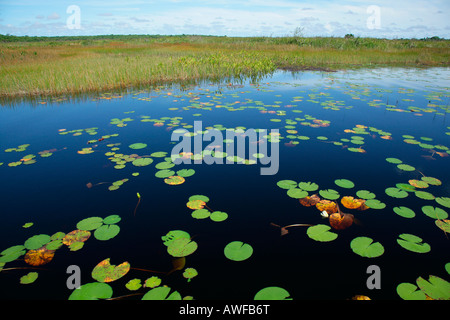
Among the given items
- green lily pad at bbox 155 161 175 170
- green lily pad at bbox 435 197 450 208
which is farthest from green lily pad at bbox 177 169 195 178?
green lily pad at bbox 435 197 450 208

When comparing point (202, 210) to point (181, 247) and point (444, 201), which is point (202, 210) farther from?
point (444, 201)

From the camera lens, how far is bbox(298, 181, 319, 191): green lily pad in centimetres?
268

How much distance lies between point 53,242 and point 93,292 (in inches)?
28.2

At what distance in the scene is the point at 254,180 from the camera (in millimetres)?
2908

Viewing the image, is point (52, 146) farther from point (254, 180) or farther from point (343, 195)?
point (343, 195)

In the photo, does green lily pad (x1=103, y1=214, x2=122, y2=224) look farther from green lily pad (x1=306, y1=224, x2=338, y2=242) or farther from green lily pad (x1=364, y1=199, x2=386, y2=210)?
green lily pad (x1=364, y1=199, x2=386, y2=210)

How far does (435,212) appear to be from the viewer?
2.31 m

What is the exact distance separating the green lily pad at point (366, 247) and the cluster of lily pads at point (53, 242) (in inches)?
80.4

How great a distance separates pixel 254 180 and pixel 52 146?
3.43 metres

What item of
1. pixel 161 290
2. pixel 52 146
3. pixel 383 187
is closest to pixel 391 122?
pixel 383 187

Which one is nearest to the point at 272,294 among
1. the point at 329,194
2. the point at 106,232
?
the point at 329,194

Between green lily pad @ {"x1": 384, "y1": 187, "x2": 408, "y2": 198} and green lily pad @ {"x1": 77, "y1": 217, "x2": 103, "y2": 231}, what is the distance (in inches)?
118
